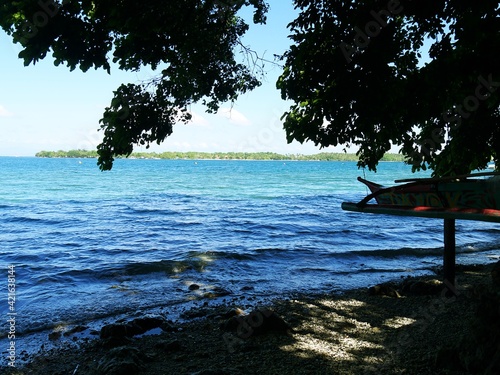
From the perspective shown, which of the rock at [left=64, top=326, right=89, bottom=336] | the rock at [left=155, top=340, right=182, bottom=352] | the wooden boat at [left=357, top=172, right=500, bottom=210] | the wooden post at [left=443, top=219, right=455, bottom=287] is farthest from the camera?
the wooden post at [left=443, top=219, right=455, bottom=287]

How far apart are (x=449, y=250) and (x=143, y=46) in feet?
26.7

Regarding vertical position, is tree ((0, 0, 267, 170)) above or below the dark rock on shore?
above

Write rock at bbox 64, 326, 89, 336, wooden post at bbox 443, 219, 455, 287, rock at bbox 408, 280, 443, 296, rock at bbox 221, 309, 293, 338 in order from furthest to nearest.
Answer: wooden post at bbox 443, 219, 455, 287
rock at bbox 408, 280, 443, 296
rock at bbox 64, 326, 89, 336
rock at bbox 221, 309, 293, 338

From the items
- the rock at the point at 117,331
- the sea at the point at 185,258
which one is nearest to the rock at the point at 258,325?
the rock at the point at 117,331

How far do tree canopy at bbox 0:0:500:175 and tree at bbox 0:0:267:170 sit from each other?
0.02m

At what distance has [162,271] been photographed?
12336mm

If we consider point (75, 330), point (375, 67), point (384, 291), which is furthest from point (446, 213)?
point (75, 330)

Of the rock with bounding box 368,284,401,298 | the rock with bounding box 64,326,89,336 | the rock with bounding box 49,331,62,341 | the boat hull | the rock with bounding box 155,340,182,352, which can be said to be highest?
the boat hull

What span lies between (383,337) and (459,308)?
205 cm

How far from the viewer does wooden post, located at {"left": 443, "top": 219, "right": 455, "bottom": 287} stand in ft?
31.8

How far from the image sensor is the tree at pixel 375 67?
18.6 ft

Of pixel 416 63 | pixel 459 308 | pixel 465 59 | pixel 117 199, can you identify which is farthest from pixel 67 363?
pixel 117 199

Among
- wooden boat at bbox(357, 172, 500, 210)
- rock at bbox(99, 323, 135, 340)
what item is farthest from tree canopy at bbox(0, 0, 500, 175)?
rock at bbox(99, 323, 135, 340)

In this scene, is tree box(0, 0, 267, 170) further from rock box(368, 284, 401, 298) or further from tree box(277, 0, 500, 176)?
rock box(368, 284, 401, 298)
